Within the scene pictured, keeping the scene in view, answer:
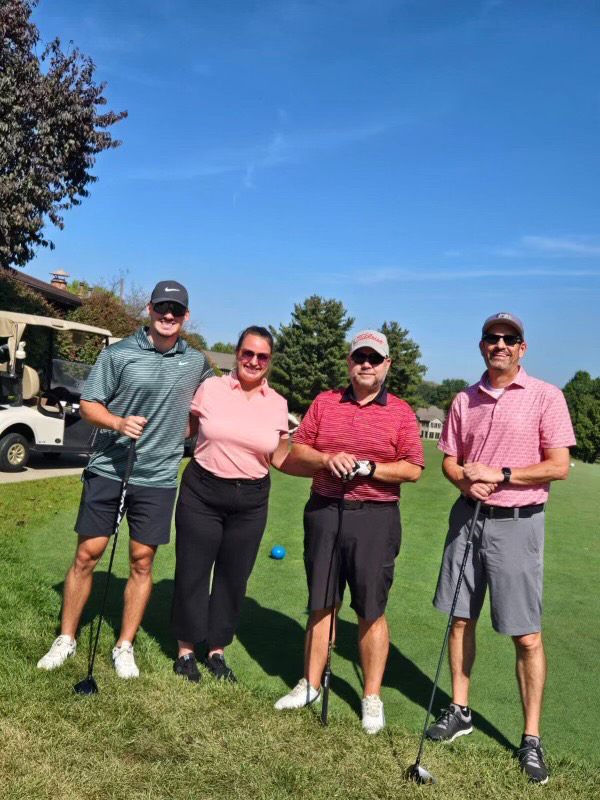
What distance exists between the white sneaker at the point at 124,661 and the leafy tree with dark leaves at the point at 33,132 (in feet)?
45.9

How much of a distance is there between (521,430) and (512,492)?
11.4 inches

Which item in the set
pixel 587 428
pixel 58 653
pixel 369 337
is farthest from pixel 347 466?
pixel 587 428

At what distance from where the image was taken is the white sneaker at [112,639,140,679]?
3.60 meters

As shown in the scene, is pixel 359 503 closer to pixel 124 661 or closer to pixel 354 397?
pixel 354 397

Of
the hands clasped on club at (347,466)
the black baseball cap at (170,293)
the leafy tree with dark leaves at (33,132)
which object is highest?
the leafy tree with dark leaves at (33,132)

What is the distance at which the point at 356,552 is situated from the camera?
3.36 m

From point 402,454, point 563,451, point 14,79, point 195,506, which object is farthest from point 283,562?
point 14,79

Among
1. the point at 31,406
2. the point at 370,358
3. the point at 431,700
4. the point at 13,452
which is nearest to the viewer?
the point at 431,700

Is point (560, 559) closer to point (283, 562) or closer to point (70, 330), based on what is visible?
point (283, 562)

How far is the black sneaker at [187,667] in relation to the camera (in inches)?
144

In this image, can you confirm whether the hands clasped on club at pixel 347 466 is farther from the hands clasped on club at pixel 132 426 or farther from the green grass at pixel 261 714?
the green grass at pixel 261 714

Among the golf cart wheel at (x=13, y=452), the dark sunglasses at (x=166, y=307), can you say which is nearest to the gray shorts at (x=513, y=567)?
the dark sunglasses at (x=166, y=307)

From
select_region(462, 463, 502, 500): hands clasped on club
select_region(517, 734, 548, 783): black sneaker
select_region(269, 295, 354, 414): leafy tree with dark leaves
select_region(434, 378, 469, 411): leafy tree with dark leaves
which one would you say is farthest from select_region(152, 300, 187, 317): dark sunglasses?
select_region(434, 378, 469, 411): leafy tree with dark leaves

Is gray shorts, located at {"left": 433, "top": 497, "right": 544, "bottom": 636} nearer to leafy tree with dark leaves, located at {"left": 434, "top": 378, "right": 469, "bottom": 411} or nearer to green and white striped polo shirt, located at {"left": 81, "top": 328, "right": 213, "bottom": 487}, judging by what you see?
green and white striped polo shirt, located at {"left": 81, "top": 328, "right": 213, "bottom": 487}
